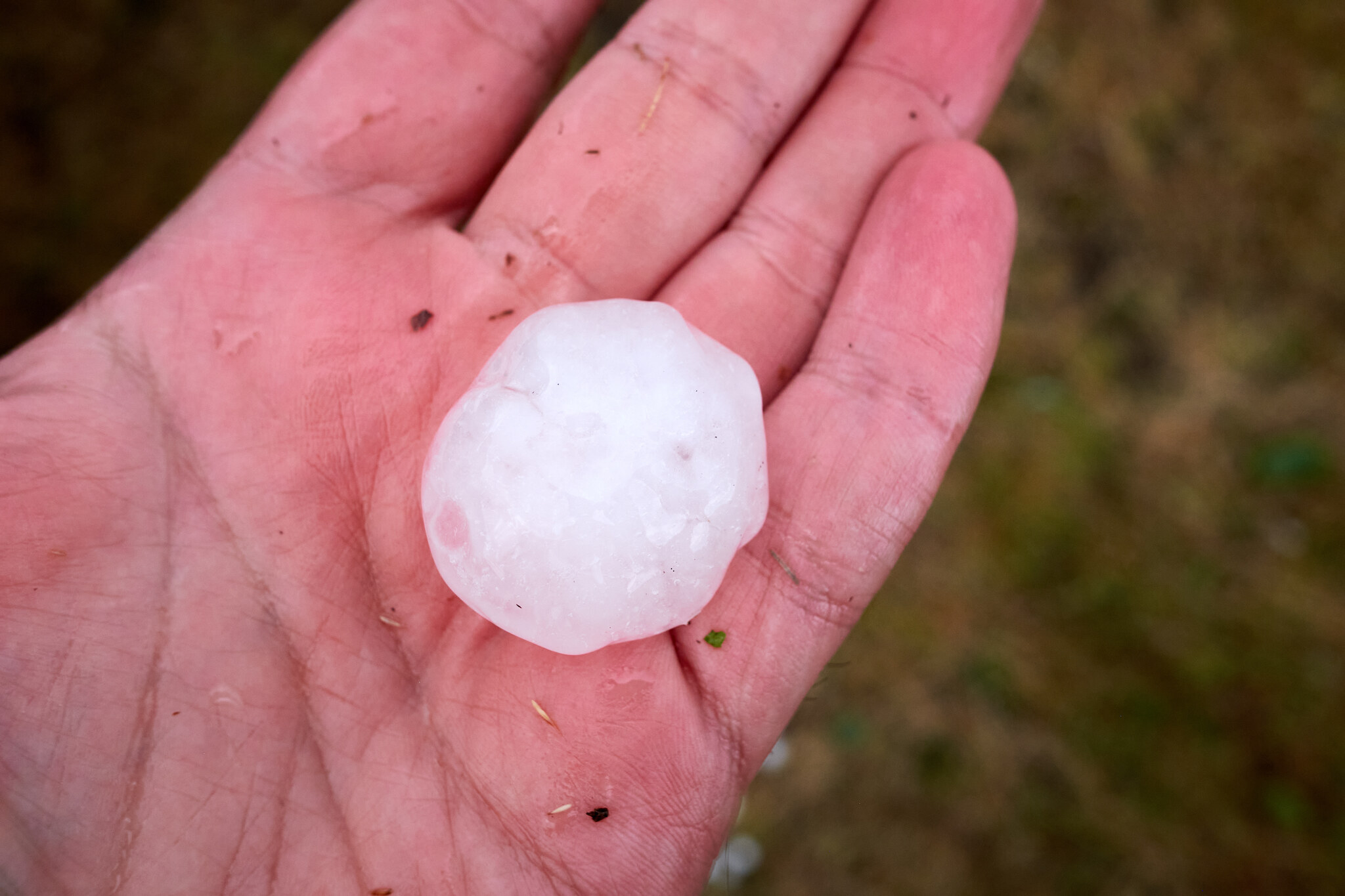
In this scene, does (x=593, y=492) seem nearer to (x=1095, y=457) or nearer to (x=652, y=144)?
(x=652, y=144)

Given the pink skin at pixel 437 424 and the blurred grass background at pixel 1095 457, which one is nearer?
the pink skin at pixel 437 424

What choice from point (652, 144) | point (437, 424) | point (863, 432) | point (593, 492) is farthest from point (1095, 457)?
point (437, 424)

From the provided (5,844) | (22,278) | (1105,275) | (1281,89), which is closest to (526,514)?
(5,844)

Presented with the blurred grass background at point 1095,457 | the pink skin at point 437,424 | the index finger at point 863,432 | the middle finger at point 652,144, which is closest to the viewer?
the pink skin at point 437,424

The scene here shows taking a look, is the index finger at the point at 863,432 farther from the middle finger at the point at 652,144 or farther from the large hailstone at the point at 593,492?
the middle finger at the point at 652,144

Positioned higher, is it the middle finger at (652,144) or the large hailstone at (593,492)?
the middle finger at (652,144)

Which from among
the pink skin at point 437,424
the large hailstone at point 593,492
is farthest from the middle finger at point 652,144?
the large hailstone at point 593,492
